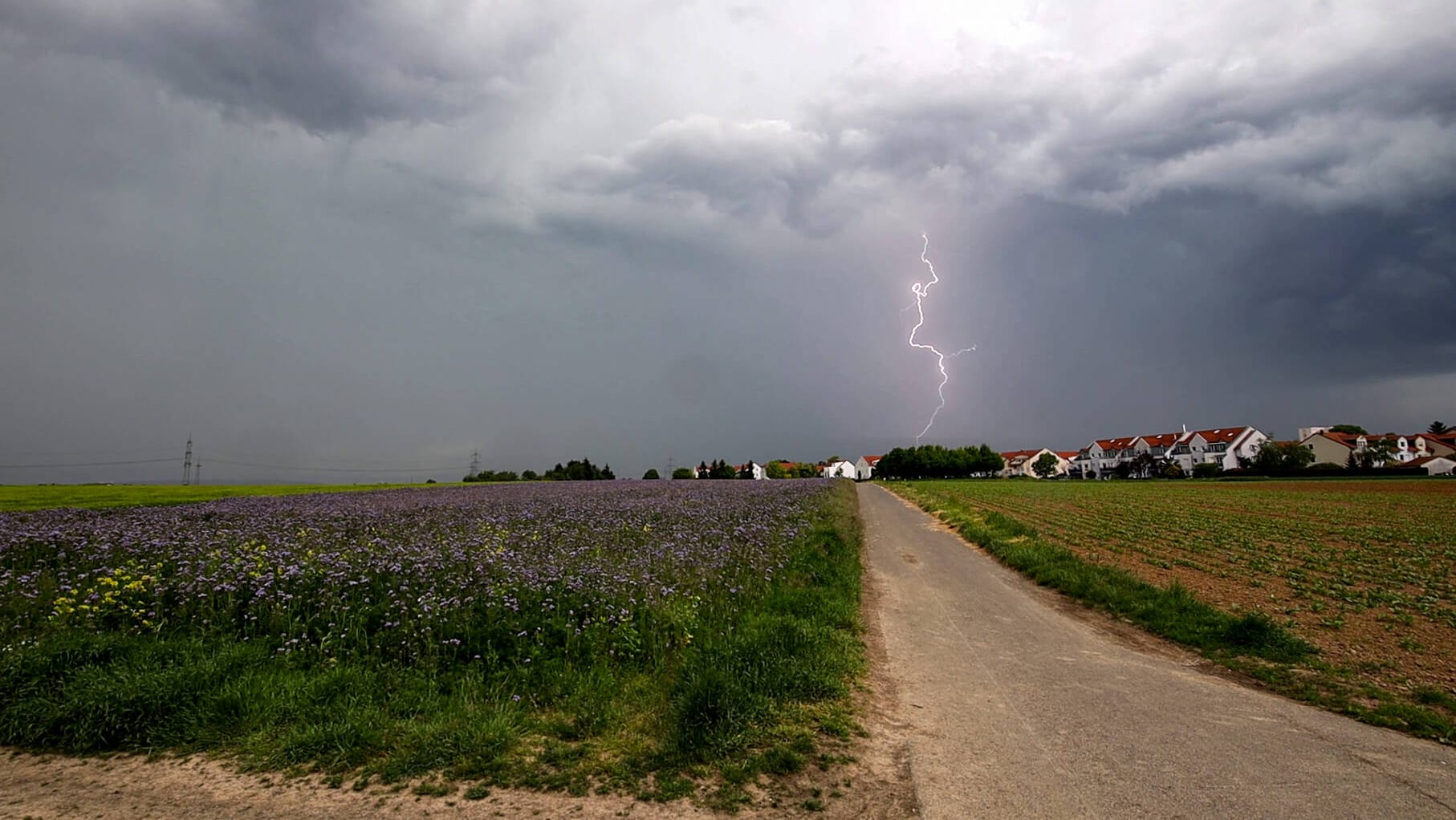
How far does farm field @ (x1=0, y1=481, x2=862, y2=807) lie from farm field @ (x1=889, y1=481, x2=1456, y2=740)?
19.1 feet

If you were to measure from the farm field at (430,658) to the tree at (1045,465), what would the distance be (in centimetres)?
18883

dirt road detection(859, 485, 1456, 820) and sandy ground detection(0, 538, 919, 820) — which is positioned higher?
sandy ground detection(0, 538, 919, 820)

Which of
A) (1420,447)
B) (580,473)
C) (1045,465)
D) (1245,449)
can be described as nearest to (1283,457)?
(1245,449)

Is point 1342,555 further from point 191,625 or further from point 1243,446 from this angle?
point 1243,446

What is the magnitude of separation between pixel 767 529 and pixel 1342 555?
1657 centimetres

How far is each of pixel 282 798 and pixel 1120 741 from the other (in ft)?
21.2

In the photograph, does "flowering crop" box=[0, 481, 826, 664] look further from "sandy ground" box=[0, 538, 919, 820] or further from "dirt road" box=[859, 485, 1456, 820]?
"dirt road" box=[859, 485, 1456, 820]

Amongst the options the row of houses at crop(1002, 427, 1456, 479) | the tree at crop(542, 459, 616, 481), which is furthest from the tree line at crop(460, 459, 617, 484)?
the row of houses at crop(1002, 427, 1456, 479)

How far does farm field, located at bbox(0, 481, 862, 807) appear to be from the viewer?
4910 mm

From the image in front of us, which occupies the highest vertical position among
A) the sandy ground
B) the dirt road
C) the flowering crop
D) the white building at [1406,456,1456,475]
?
the flowering crop

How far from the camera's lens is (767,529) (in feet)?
52.2

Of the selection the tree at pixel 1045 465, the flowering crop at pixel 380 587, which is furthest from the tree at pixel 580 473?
the tree at pixel 1045 465

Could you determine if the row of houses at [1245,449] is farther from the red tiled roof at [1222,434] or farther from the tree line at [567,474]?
the tree line at [567,474]

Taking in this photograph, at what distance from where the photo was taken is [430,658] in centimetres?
642
